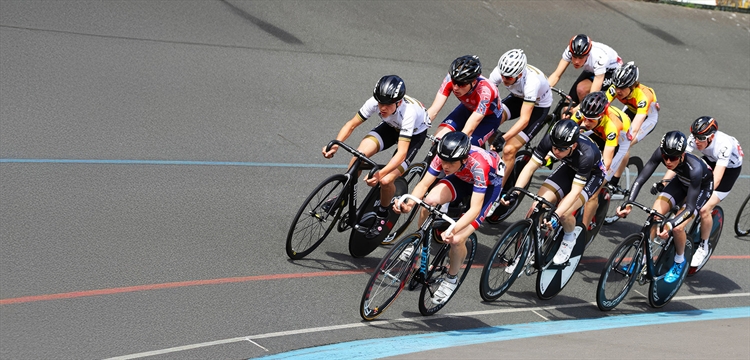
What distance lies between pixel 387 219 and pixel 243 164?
7.64 feet

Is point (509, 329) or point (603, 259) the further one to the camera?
point (603, 259)

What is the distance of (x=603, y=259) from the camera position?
9227 mm

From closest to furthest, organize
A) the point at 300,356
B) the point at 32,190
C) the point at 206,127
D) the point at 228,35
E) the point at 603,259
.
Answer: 1. the point at 300,356
2. the point at 32,190
3. the point at 603,259
4. the point at 206,127
5. the point at 228,35

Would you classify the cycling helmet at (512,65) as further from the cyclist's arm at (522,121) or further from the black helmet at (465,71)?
the black helmet at (465,71)

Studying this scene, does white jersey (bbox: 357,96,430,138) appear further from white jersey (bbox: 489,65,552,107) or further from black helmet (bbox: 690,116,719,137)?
black helmet (bbox: 690,116,719,137)

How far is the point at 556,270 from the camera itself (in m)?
7.96

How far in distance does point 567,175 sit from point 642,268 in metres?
1.32

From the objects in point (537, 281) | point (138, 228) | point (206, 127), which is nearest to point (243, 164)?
point (206, 127)

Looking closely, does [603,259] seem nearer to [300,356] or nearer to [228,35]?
[300,356]

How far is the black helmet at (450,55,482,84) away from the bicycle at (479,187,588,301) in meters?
1.19

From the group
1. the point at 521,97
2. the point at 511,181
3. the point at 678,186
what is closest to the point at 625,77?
the point at 521,97

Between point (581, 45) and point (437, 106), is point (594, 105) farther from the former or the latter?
point (581, 45)

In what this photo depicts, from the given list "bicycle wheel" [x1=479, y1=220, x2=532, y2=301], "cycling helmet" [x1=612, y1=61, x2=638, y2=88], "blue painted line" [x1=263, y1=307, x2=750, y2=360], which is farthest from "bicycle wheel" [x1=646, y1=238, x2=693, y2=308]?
"cycling helmet" [x1=612, y1=61, x2=638, y2=88]

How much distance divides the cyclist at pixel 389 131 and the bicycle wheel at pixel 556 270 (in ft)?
5.18
